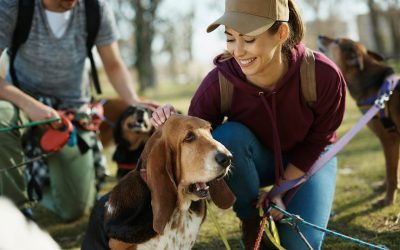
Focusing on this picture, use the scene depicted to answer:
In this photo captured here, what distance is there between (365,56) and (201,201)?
3072mm

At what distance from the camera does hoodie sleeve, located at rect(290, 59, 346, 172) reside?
305 centimetres

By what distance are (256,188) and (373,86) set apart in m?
2.20

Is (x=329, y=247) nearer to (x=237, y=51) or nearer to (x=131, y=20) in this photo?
(x=237, y=51)

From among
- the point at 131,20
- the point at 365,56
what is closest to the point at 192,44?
the point at 131,20

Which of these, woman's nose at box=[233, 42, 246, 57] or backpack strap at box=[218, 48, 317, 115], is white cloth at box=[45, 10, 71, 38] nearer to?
backpack strap at box=[218, 48, 317, 115]

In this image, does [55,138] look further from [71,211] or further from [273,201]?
[273,201]

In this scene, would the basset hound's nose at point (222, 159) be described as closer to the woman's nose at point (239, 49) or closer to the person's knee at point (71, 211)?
the woman's nose at point (239, 49)

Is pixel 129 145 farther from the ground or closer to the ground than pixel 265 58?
closer to the ground

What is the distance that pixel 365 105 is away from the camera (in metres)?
4.82

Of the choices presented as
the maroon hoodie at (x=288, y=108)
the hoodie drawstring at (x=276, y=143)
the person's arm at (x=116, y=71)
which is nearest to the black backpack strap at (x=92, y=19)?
the person's arm at (x=116, y=71)

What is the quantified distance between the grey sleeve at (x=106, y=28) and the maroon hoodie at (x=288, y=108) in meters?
1.71

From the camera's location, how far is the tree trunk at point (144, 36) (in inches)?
1084

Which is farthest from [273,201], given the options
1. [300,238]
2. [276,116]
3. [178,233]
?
[178,233]

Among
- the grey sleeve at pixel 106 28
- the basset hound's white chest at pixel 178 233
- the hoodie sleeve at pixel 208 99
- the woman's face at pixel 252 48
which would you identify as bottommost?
the basset hound's white chest at pixel 178 233
